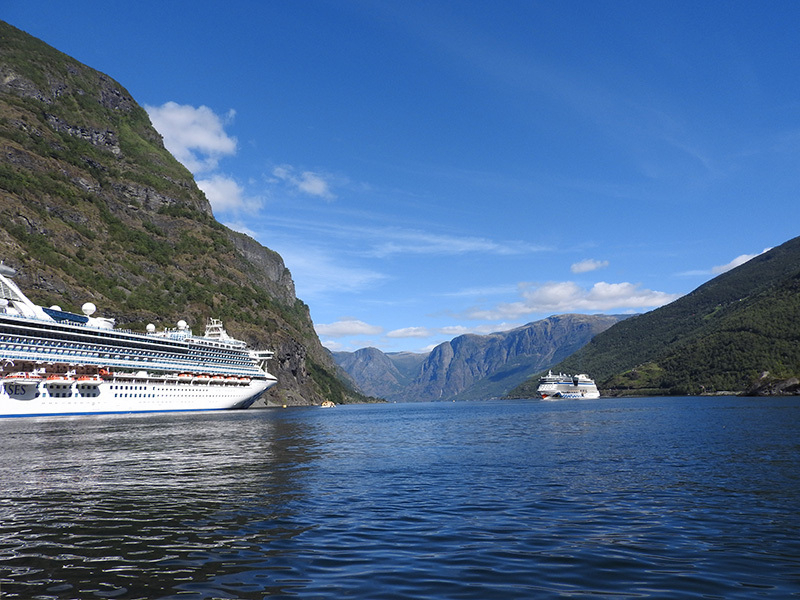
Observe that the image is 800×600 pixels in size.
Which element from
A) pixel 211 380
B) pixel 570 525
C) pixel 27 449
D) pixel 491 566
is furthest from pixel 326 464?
pixel 211 380

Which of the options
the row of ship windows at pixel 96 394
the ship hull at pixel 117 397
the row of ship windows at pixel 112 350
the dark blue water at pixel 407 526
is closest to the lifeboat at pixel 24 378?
the ship hull at pixel 117 397

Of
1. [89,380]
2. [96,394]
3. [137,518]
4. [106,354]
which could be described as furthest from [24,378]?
[137,518]

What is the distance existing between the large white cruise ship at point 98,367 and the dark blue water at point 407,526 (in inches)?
3351

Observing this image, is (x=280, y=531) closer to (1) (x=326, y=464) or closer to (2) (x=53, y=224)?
(1) (x=326, y=464)

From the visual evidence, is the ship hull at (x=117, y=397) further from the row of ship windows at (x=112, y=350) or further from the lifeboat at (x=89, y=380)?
the row of ship windows at (x=112, y=350)

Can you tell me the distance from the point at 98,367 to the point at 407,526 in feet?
425

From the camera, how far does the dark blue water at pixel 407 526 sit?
13031 millimetres

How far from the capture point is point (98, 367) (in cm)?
12525

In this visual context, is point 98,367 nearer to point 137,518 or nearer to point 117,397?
point 117,397

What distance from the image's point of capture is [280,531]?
731 inches

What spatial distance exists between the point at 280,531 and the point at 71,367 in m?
124

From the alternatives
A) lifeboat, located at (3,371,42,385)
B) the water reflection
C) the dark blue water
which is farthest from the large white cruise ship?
the dark blue water

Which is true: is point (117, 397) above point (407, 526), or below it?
above

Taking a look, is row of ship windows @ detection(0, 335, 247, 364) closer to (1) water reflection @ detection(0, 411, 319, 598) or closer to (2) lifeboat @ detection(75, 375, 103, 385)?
(2) lifeboat @ detection(75, 375, 103, 385)
